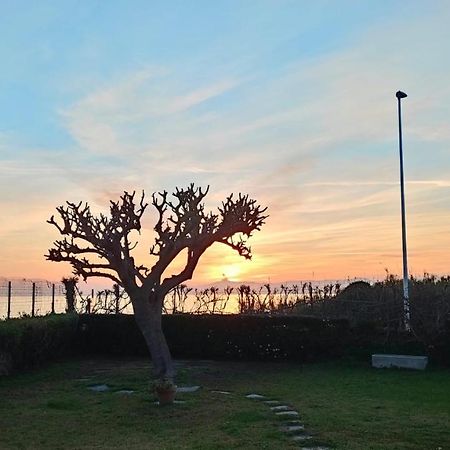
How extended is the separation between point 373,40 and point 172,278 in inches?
217

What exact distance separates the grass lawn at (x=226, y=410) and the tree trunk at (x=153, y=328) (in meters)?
0.39

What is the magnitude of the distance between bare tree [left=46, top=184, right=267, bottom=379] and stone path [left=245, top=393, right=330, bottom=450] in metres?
2.63

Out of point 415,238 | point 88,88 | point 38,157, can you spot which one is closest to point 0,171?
point 38,157

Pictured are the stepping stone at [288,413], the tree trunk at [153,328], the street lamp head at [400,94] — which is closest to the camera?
the stepping stone at [288,413]

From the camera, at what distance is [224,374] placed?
42.5ft

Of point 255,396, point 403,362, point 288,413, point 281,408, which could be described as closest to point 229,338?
point 403,362

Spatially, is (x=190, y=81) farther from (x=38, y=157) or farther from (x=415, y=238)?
(x=415, y=238)

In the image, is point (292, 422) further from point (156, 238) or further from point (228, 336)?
point (228, 336)

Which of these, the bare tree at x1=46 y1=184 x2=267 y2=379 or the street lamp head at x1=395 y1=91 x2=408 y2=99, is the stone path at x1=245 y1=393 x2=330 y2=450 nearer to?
the bare tree at x1=46 y1=184 x2=267 y2=379

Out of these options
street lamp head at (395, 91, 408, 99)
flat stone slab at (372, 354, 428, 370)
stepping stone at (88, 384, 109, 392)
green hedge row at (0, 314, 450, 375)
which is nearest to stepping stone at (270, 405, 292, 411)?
stepping stone at (88, 384, 109, 392)

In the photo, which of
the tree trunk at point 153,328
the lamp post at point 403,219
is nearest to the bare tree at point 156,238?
the tree trunk at point 153,328

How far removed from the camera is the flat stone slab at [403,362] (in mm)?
13641

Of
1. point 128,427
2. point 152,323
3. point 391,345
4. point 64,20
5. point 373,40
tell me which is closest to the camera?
point 128,427

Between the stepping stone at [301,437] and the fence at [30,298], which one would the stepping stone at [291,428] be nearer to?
the stepping stone at [301,437]
